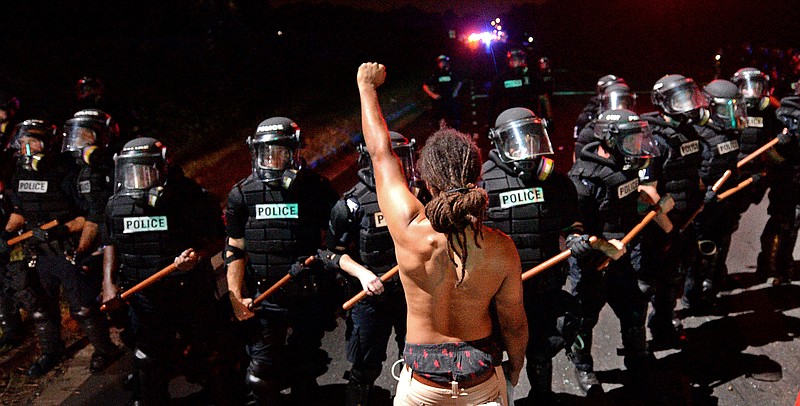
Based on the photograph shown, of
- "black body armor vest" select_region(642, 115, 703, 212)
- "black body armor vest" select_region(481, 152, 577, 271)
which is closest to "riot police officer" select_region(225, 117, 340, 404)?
"black body armor vest" select_region(481, 152, 577, 271)

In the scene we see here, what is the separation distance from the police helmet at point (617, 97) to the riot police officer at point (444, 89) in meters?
5.04

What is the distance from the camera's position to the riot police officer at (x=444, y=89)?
13.2 meters

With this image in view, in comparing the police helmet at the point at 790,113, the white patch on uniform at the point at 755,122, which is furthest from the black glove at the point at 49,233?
the police helmet at the point at 790,113

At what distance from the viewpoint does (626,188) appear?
194 inches

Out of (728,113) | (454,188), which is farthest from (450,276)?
(728,113)

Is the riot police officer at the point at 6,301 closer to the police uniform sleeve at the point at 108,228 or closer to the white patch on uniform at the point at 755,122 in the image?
the police uniform sleeve at the point at 108,228

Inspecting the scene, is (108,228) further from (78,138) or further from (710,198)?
(710,198)

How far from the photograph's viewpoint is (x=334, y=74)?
90.6ft

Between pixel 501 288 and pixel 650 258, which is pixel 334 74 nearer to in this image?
pixel 650 258

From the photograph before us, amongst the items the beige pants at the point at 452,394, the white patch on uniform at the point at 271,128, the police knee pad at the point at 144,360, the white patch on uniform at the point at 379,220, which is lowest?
the police knee pad at the point at 144,360

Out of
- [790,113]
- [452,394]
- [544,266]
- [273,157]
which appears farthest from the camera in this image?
[790,113]

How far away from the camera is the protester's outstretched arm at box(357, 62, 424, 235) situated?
2.85 m

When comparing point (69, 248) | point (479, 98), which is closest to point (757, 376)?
point (69, 248)

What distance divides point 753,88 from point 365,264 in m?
5.63
